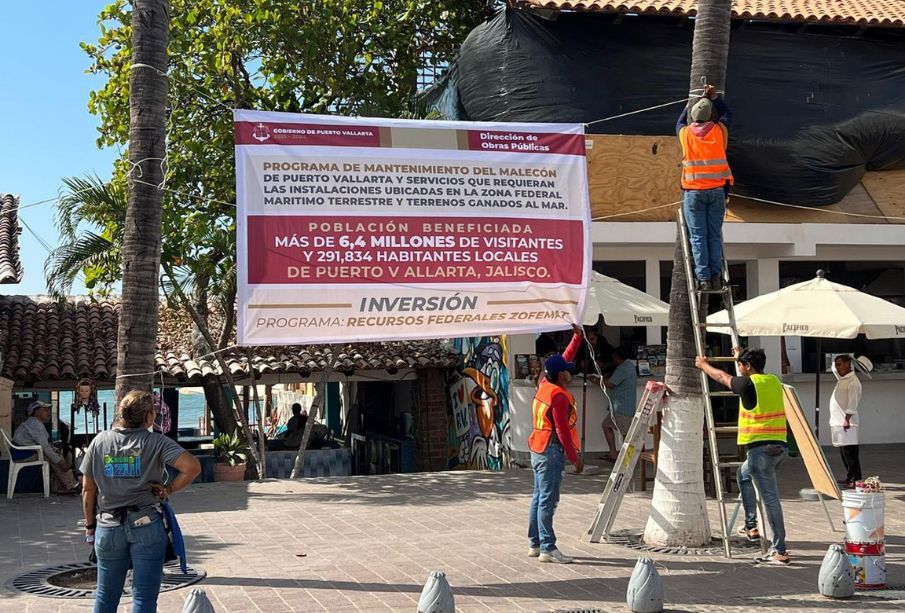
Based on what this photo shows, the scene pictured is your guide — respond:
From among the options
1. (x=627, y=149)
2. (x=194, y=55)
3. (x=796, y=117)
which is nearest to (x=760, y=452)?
(x=627, y=149)

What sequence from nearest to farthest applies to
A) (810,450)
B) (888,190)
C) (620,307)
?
(810,450) → (620,307) → (888,190)

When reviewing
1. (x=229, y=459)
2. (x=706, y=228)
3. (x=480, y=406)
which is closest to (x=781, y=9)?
(x=480, y=406)

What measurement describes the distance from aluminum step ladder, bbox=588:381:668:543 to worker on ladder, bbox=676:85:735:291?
3.67ft

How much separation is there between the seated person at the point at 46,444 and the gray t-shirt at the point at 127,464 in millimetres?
8450

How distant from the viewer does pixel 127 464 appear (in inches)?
230

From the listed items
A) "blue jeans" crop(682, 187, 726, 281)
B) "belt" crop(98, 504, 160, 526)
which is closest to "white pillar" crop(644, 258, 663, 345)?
"blue jeans" crop(682, 187, 726, 281)

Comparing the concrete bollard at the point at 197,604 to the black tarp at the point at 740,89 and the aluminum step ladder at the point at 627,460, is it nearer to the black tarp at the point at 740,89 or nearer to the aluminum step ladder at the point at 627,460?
the aluminum step ladder at the point at 627,460

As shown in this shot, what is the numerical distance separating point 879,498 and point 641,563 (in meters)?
2.19

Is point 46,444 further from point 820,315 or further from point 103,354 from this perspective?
point 820,315

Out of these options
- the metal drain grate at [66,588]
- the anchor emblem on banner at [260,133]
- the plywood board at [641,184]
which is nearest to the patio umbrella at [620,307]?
the plywood board at [641,184]

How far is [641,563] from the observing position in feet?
23.9

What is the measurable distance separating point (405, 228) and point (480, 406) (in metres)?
9.09

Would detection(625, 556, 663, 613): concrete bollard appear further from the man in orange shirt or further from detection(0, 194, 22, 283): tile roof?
detection(0, 194, 22, 283): tile roof

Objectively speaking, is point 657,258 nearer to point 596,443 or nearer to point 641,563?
point 596,443
